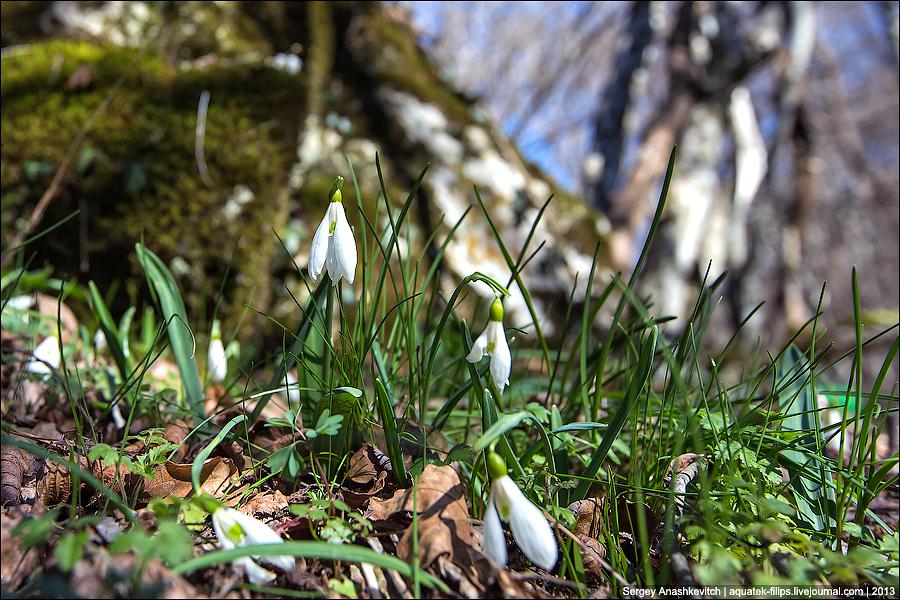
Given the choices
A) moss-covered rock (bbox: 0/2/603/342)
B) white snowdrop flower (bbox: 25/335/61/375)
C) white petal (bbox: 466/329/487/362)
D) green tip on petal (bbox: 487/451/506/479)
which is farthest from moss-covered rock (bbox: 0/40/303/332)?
green tip on petal (bbox: 487/451/506/479)

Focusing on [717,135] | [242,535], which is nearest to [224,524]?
[242,535]

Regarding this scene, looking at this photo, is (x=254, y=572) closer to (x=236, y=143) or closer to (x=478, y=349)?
(x=478, y=349)

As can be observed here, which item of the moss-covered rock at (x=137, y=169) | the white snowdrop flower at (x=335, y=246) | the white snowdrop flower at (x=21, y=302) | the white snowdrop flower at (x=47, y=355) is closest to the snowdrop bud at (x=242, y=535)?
the white snowdrop flower at (x=335, y=246)

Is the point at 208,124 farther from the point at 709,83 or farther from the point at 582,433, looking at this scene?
the point at 709,83

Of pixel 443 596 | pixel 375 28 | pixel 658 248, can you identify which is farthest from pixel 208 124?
pixel 658 248

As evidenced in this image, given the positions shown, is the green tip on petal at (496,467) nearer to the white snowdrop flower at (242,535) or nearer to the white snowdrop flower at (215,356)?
the white snowdrop flower at (242,535)

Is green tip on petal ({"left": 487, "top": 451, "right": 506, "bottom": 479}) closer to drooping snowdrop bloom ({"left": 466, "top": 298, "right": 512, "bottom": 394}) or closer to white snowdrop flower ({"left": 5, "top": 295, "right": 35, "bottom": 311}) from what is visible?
drooping snowdrop bloom ({"left": 466, "top": 298, "right": 512, "bottom": 394})
